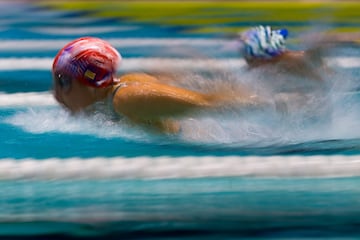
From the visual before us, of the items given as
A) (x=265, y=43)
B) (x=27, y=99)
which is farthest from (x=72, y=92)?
(x=265, y=43)

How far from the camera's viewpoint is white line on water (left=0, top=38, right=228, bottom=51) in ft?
12.7

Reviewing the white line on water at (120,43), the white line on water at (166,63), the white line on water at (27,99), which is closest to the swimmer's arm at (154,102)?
the white line on water at (166,63)

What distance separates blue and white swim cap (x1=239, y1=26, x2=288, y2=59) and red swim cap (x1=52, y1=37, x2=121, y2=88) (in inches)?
24.4

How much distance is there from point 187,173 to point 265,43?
33.1 inches

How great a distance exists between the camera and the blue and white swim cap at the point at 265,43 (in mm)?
2441

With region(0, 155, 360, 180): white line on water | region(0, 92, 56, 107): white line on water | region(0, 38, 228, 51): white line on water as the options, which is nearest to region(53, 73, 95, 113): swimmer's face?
region(0, 155, 360, 180): white line on water

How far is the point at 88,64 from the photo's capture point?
6.75ft

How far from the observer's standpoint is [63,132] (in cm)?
216

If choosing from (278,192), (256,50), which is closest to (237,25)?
(256,50)

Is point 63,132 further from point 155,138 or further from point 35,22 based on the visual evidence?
point 35,22

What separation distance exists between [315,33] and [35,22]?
2.91m

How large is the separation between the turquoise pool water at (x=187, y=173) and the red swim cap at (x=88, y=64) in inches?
5.5

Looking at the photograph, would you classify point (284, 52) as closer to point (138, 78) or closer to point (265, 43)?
point (265, 43)

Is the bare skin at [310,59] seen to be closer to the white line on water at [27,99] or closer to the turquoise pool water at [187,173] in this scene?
the turquoise pool water at [187,173]
